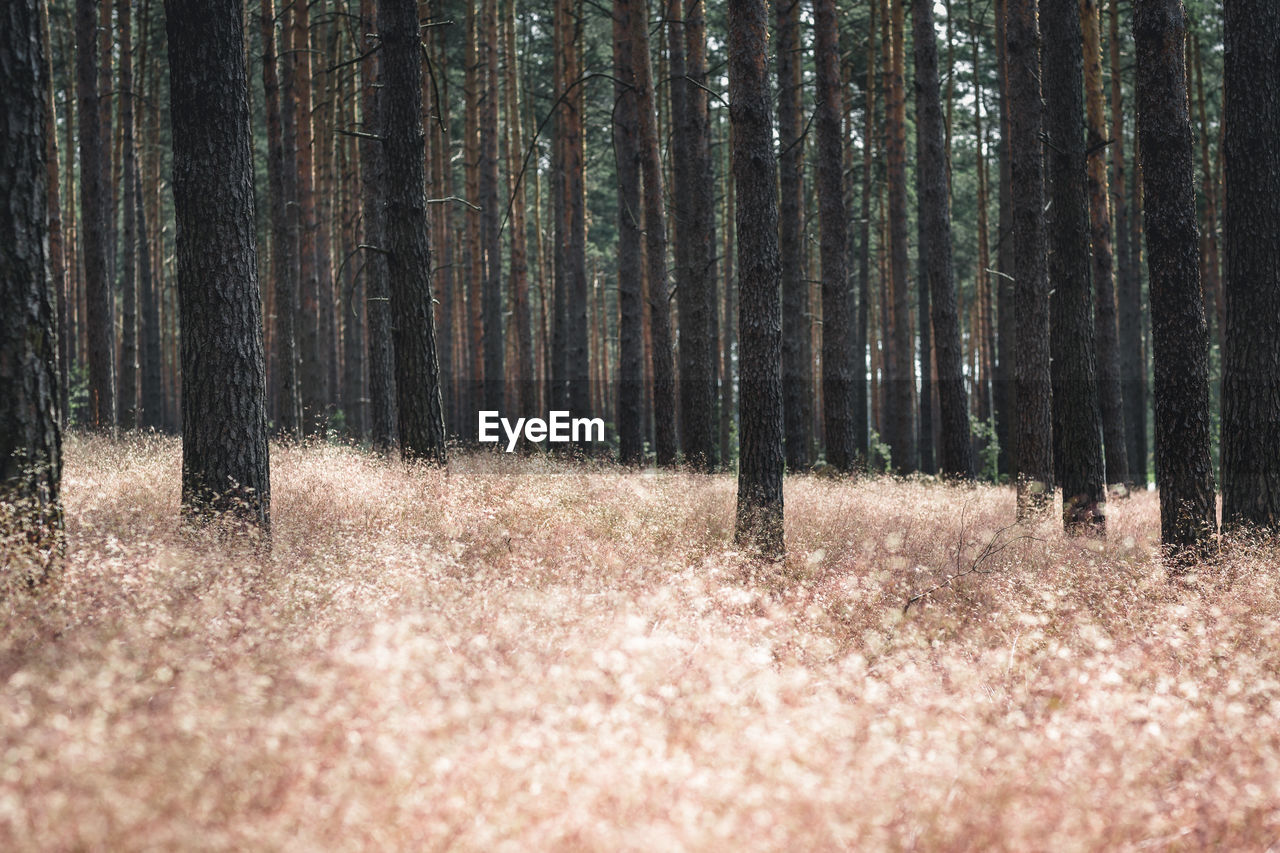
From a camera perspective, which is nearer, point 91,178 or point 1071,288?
point 1071,288

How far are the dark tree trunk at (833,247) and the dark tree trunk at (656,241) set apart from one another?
250 cm

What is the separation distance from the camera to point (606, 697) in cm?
365

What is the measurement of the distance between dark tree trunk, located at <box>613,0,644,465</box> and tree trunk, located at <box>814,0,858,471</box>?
117 inches

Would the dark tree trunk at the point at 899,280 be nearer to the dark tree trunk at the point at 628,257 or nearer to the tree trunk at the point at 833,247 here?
the tree trunk at the point at 833,247

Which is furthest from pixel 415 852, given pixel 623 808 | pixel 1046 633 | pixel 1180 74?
pixel 1180 74

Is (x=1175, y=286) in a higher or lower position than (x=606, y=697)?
higher

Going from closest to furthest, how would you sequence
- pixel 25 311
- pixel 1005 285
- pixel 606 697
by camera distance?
pixel 606 697, pixel 25 311, pixel 1005 285

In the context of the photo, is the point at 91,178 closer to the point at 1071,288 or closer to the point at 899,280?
the point at 899,280

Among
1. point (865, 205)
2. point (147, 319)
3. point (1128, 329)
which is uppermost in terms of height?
point (865, 205)

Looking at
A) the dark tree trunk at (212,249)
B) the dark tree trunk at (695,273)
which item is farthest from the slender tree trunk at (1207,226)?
the dark tree trunk at (212,249)

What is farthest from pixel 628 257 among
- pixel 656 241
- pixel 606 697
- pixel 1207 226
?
pixel 1207 226

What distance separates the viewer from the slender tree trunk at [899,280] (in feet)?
50.4

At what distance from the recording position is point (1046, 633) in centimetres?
541

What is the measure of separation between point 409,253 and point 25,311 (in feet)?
17.0
